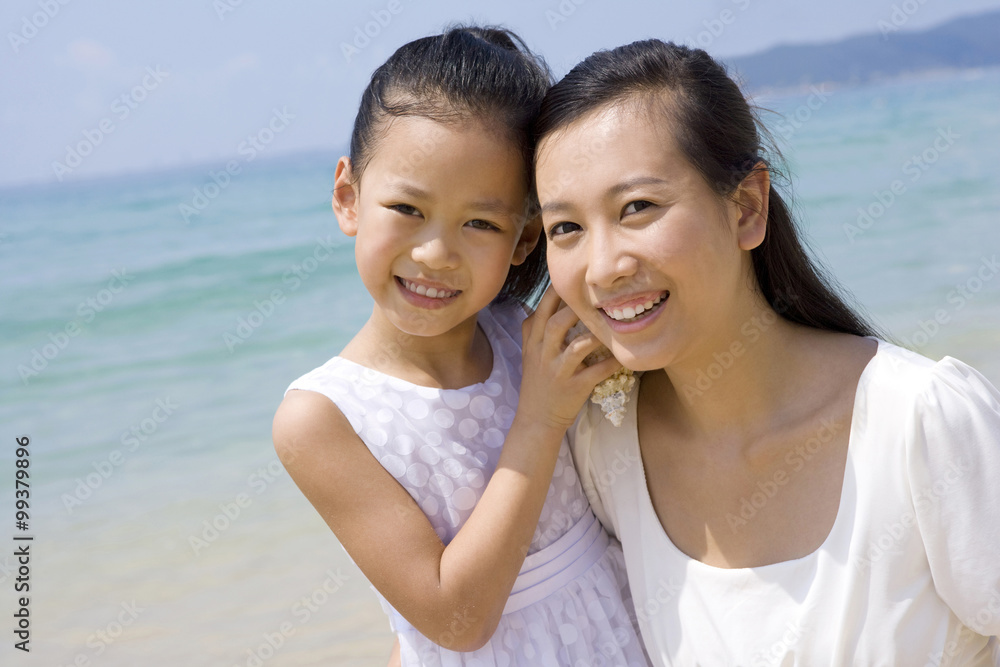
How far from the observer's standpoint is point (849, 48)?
88.2ft

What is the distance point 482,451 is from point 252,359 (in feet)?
24.6

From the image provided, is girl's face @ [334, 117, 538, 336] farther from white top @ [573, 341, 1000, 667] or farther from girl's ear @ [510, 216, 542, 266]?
white top @ [573, 341, 1000, 667]

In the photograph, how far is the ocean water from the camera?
5.04m

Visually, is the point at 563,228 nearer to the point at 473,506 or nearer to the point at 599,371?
the point at 599,371

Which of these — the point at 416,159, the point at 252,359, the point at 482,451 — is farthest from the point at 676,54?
the point at 252,359

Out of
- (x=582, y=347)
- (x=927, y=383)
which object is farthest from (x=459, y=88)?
(x=927, y=383)

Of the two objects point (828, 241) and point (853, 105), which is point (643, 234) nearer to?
point (828, 241)

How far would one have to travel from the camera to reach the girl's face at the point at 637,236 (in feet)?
6.75

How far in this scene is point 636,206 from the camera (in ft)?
6.80

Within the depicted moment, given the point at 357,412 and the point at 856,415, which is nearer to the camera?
the point at 856,415

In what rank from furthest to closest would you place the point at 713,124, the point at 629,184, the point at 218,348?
1. the point at 218,348
2. the point at 713,124
3. the point at 629,184

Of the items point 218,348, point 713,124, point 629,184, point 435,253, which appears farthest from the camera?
point 218,348

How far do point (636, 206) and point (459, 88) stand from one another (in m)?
0.57

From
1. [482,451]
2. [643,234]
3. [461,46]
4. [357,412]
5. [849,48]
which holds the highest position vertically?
[461,46]
